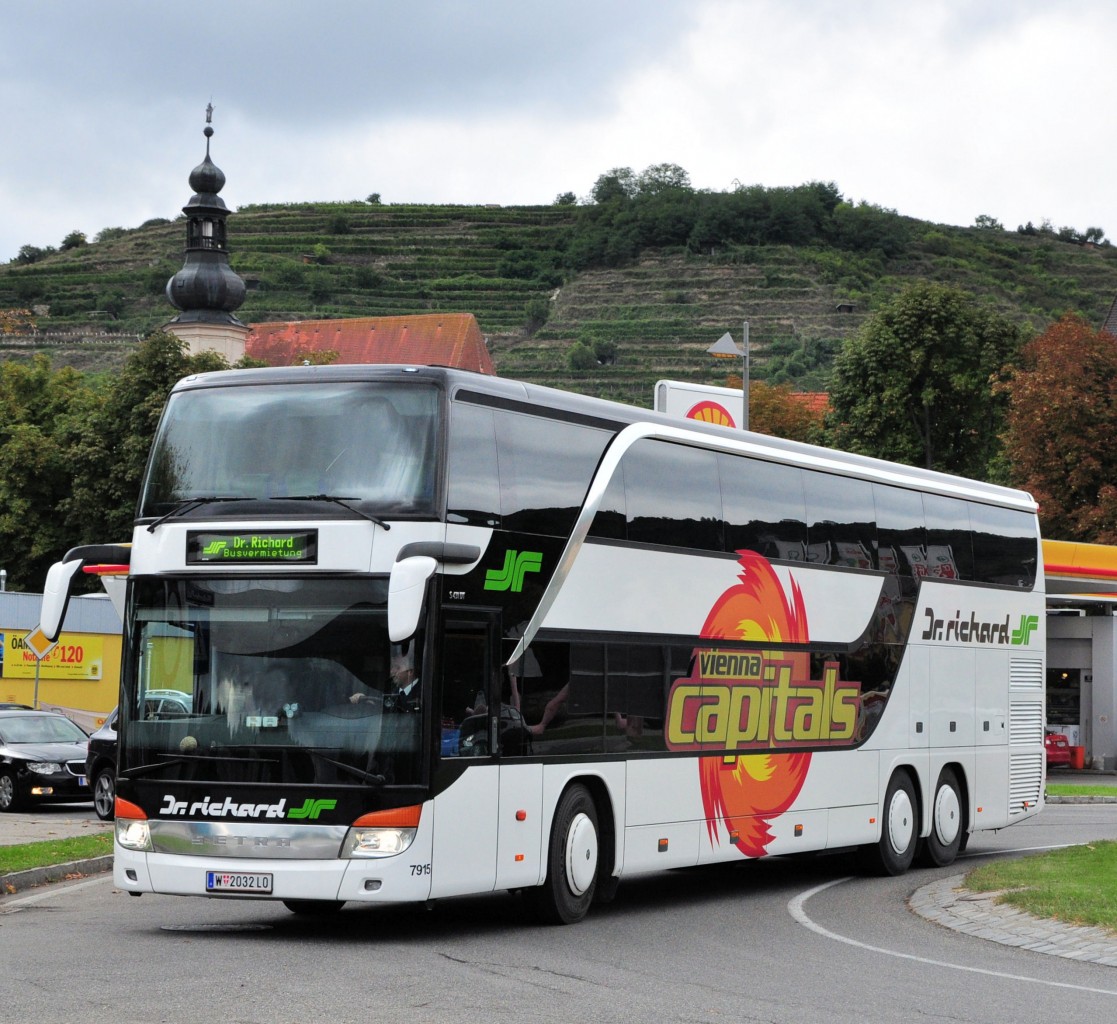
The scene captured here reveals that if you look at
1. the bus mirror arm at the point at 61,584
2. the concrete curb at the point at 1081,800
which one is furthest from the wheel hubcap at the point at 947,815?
the concrete curb at the point at 1081,800

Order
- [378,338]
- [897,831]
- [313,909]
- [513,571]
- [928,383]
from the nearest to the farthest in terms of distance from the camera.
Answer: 1. [513,571]
2. [313,909]
3. [897,831]
4. [928,383]
5. [378,338]

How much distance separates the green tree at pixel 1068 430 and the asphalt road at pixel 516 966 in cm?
3790

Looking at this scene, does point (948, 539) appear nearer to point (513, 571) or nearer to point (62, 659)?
point (513, 571)

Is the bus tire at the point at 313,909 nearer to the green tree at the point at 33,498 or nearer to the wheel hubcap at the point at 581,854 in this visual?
the wheel hubcap at the point at 581,854

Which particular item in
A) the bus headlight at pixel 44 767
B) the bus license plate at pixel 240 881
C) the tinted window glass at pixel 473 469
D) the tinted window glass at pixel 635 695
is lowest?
the bus headlight at pixel 44 767

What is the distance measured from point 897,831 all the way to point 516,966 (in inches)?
333

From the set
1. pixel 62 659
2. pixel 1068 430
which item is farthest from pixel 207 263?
pixel 1068 430

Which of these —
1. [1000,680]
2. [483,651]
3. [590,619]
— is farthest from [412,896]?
[1000,680]

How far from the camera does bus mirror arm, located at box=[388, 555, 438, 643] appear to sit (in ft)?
35.9

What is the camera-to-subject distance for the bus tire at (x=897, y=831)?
60.4 ft

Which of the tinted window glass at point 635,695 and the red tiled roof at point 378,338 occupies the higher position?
the red tiled roof at point 378,338

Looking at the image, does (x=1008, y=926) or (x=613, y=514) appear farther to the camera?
(x=613, y=514)

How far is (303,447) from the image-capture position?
12.5 meters

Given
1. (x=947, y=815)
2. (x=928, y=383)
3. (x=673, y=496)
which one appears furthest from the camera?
(x=928, y=383)
